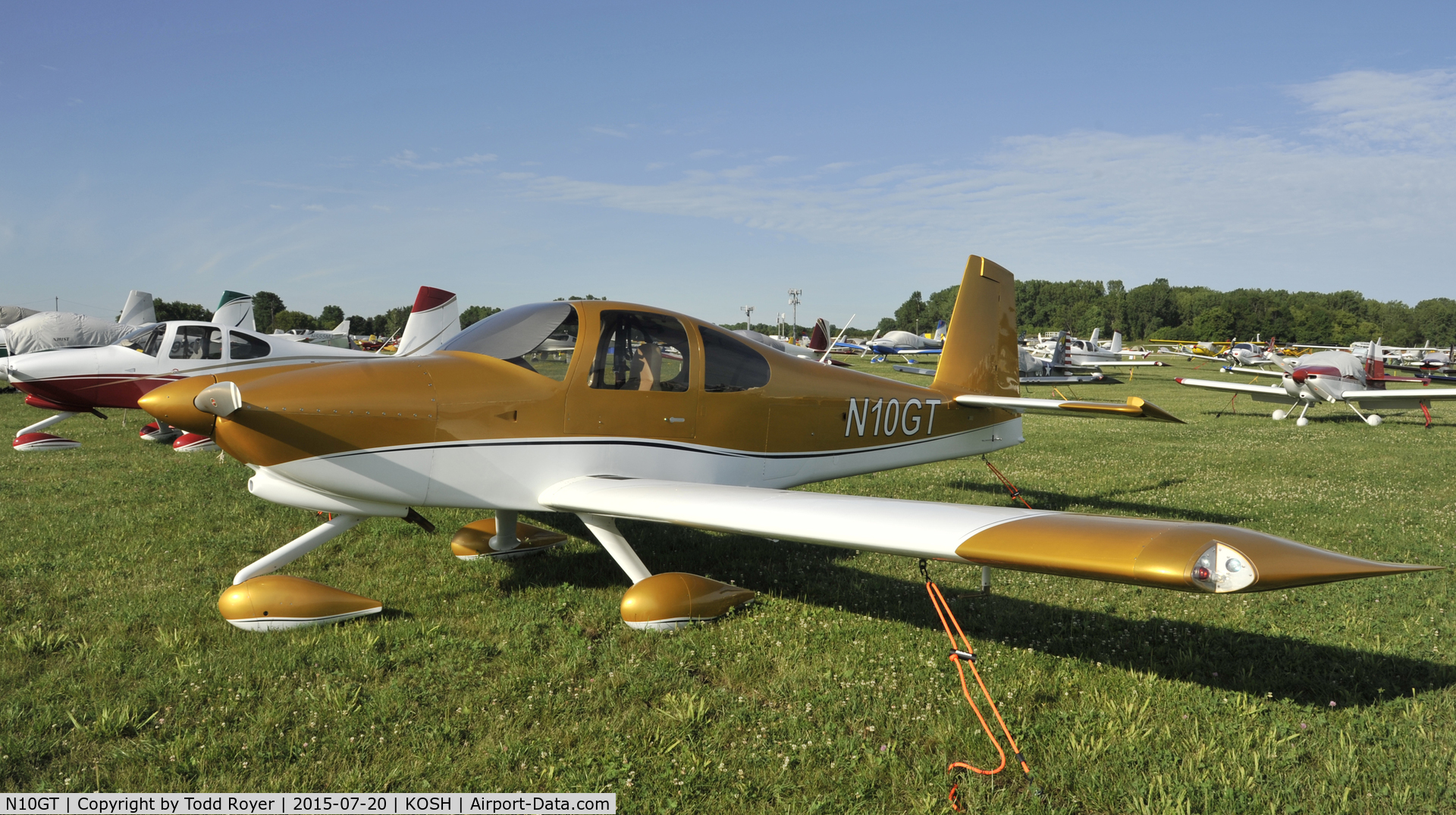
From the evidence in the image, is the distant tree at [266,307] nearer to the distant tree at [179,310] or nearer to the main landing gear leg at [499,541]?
the distant tree at [179,310]

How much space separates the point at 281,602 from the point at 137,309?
3014 cm

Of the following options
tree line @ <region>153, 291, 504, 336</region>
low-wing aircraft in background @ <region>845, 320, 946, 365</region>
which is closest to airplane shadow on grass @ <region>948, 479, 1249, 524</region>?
low-wing aircraft in background @ <region>845, 320, 946, 365</region>

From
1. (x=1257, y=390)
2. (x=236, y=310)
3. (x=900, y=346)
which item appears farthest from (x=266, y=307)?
(x=1257, y=390)

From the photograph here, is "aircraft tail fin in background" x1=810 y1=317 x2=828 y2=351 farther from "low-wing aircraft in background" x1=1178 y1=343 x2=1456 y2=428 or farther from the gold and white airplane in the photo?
the gold and white airplane

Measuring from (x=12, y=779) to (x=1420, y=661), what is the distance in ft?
22.5

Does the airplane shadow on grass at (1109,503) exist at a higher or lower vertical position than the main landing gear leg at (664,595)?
lower

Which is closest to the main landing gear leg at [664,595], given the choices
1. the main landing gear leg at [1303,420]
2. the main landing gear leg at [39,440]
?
the main landing gear leg at [39,440]

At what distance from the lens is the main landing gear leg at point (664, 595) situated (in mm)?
4473

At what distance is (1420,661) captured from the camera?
13.6 ft

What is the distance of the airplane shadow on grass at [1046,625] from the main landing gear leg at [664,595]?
66 centimetres

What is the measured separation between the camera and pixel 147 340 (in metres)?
10.5

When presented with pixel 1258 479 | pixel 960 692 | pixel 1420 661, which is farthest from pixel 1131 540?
pixel 1258 479

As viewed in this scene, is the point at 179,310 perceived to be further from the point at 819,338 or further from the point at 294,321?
the point at 819,338

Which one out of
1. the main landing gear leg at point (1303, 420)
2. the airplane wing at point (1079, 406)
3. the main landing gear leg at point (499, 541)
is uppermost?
the airplane wing at point (1079, 406)
